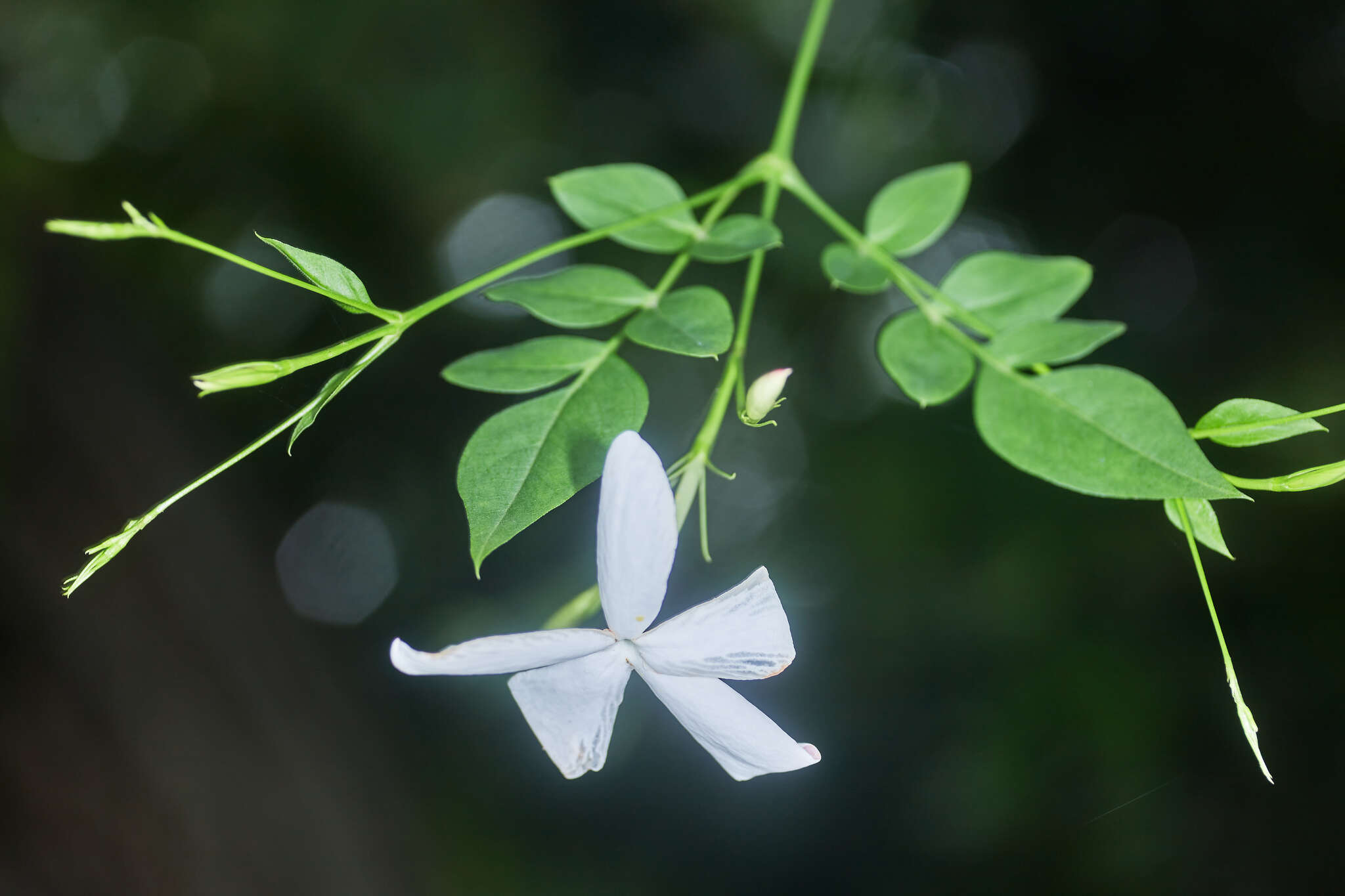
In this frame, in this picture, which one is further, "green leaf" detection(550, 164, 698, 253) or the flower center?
"green leaf" detection(550, 164, 698, 253)

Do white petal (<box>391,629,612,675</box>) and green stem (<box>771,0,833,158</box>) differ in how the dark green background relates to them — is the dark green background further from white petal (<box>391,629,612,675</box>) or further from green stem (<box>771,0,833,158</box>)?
white petal (<box>391,629,612,675</box>)

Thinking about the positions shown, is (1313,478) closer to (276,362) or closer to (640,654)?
(640,654)

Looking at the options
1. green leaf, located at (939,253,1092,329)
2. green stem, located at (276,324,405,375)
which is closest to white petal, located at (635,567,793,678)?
green stem, located at (276,324,405,375)

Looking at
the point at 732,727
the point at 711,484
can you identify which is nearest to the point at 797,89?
the point at 732,727

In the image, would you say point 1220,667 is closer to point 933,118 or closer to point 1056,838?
point 1056,838

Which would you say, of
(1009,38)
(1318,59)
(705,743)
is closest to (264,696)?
(705,743)

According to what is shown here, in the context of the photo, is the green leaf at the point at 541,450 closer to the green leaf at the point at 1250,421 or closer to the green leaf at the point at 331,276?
the green leaf at the point at 331,276
